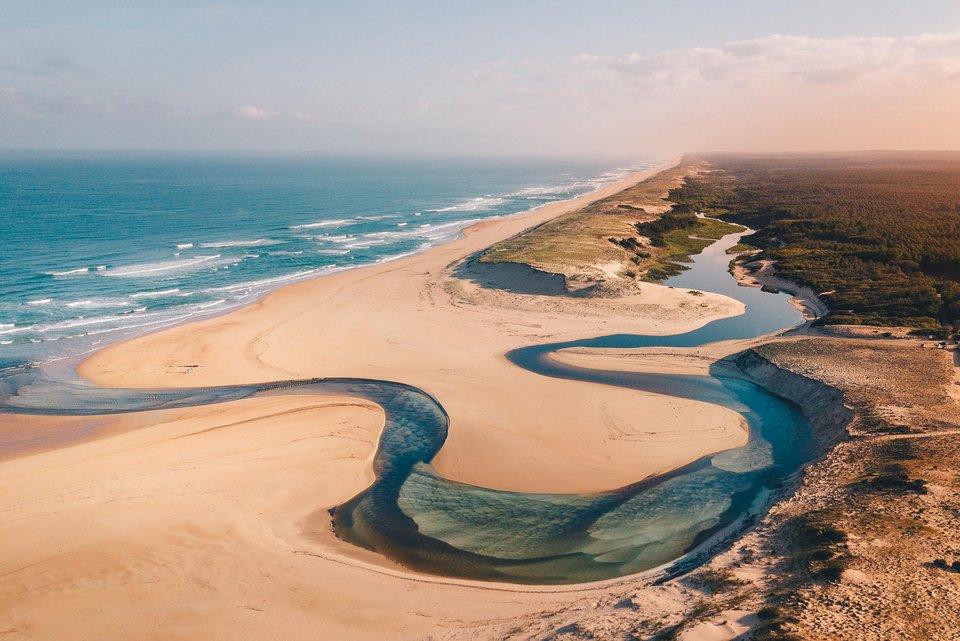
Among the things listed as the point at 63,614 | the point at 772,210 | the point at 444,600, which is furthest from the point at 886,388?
the point at 772,210

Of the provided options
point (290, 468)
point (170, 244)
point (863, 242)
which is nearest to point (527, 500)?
point (290, 468)

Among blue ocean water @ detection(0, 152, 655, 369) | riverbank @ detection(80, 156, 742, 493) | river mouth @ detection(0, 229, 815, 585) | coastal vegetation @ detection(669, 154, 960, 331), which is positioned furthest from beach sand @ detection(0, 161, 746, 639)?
coastal vegetation @ detection(669, 154, 960, 331)

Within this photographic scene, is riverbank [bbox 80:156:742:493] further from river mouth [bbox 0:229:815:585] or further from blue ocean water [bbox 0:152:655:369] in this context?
blue ocean water [bbox 0:152:655:369]

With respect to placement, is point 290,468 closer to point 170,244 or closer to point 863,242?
point 170,244

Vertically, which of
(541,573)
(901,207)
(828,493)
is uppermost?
(901,207)

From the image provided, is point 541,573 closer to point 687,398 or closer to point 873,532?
point 873,532

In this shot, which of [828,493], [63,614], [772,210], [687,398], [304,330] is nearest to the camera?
[63,614]
